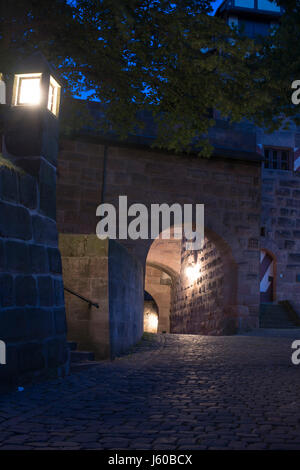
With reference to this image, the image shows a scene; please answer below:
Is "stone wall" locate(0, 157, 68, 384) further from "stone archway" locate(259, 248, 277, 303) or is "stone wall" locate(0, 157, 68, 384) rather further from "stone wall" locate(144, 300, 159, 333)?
"stone wall" locate(144, 300, 159, 333)

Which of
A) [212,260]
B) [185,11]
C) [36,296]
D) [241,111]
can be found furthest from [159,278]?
[36,296]

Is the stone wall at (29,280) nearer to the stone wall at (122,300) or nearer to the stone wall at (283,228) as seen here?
the stone wall at (122,300)

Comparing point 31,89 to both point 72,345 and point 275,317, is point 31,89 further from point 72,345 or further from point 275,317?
point 275,317

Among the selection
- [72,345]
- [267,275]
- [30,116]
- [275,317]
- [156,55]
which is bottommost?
[275,317]

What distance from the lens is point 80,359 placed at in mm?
6621

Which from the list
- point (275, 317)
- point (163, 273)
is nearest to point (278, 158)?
point (275, 317)

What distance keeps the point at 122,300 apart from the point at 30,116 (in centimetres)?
352

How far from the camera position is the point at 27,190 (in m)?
5.18

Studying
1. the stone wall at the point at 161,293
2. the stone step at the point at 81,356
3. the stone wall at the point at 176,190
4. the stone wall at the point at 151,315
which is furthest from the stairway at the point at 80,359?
the stone wall at the point at 151,315

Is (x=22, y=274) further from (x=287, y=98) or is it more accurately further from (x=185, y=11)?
(x=287, y=98)

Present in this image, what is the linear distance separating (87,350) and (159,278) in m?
16.9

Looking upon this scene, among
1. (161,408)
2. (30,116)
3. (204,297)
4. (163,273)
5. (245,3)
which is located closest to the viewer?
(161,408)

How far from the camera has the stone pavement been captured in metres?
2.91

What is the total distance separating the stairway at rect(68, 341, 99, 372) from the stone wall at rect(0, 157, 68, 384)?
47 cm
